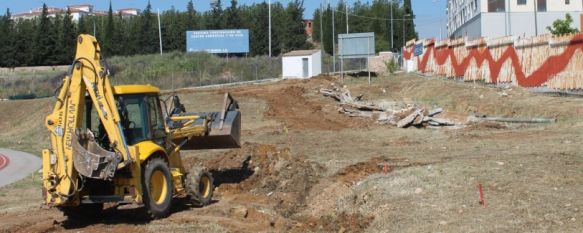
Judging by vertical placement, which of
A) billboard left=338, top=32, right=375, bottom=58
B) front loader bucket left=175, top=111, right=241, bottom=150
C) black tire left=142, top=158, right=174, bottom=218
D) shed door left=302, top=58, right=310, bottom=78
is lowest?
black tire left=142, top=158, right=174, bottom=218

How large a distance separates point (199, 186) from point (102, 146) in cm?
225

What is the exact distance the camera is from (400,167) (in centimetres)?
1584

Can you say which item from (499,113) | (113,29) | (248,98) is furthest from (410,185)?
(113,29)

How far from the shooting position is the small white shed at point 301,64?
194 ft

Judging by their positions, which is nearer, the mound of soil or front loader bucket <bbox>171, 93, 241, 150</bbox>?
front loader bucket <bbox>171, 93, 241, 150</bbox>

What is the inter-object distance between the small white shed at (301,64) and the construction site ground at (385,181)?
93.9 ft

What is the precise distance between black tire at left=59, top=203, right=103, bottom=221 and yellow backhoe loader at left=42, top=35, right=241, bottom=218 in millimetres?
16

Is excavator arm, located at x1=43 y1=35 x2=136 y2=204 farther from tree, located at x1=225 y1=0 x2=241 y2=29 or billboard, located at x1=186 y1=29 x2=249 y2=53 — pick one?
tree, located at x1=225 y1=0 x2=241 y2=29

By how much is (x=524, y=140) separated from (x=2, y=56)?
329 ft

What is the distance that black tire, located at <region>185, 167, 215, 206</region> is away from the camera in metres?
13.5

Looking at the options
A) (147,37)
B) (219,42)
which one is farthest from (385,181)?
(147,37)

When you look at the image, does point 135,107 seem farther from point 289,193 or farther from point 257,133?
point 257,133

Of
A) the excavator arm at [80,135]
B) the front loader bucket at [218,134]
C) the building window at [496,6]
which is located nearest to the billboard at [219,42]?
the building window at [496,6]

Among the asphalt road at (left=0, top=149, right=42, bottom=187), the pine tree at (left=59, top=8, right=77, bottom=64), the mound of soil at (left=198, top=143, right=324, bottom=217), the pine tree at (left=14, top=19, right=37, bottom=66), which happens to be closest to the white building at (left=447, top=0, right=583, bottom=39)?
the pine tree at (left=59, top=8, right=77, bottom=64)
